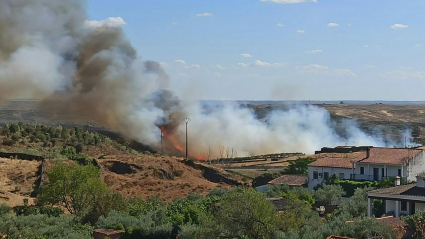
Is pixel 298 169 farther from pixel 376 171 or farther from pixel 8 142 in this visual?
pixel 8 142

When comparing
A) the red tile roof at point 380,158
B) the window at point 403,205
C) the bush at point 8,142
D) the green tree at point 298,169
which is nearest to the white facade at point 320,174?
the red tile roof at point 380,158

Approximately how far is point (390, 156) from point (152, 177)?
2193cm

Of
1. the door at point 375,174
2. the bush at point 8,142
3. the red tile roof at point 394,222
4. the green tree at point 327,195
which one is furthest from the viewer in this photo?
the bush at point 8,142

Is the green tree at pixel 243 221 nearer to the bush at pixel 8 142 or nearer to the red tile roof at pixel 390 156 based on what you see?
the red tile roof at pixel 390 156

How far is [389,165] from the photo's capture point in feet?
157

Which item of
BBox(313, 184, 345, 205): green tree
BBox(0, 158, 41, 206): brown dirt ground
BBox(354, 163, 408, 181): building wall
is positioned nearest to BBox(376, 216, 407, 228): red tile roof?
BBox(313, 184, 345, 205): green tree

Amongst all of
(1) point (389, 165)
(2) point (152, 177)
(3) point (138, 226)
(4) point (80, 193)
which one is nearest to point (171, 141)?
(2) point (152, 177)

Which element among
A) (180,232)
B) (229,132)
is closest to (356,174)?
(180,232)

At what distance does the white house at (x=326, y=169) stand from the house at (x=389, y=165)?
1.40m

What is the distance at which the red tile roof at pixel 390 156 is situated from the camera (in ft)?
157

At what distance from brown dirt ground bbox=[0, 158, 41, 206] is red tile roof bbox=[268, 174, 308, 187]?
2072 centimetres

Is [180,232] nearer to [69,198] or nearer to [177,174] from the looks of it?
[69,198]

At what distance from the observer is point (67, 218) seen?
34500 mm

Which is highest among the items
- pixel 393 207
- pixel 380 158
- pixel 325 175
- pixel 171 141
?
pixel 380 158
